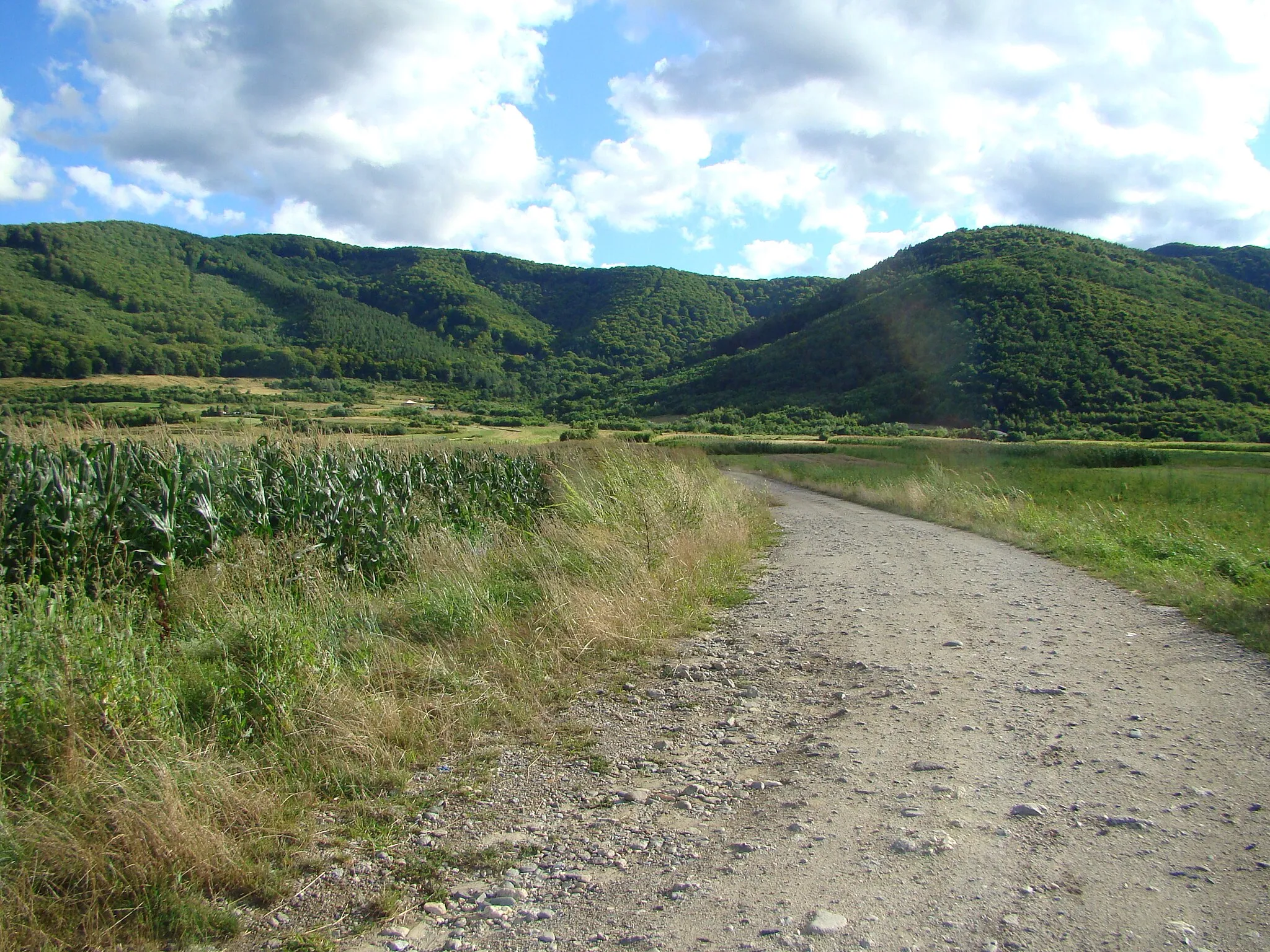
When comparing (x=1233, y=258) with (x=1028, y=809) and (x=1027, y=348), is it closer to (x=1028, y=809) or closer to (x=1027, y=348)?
(x=1027, y=348)

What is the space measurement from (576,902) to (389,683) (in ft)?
8.41

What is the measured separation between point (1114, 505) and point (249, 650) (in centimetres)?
1895

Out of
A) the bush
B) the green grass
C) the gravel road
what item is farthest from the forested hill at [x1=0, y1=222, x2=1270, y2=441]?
the gravel road

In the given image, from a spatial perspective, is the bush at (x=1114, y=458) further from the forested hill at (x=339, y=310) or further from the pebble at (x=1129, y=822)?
the forested hill at (x=339, y=310)

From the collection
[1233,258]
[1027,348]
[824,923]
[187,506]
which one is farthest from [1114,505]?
[1233,258]

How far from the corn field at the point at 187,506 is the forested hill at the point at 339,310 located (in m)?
17.1

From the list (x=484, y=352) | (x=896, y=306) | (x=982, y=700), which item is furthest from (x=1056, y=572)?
(x=484, y=352)

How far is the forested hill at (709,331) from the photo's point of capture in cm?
4659

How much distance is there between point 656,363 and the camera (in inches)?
4129

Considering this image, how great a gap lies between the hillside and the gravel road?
53618mm

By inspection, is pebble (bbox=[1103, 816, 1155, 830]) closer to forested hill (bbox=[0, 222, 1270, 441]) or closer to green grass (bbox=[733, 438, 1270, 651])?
green grass (bbox=[733, 438, 1270, 651])

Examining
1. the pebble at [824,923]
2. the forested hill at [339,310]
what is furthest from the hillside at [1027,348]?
the pebble at [824,923]

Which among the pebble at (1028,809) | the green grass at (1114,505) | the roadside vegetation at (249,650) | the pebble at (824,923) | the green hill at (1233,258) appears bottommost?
the green grass at (1114,505)

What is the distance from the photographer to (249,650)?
4801 millimetres
